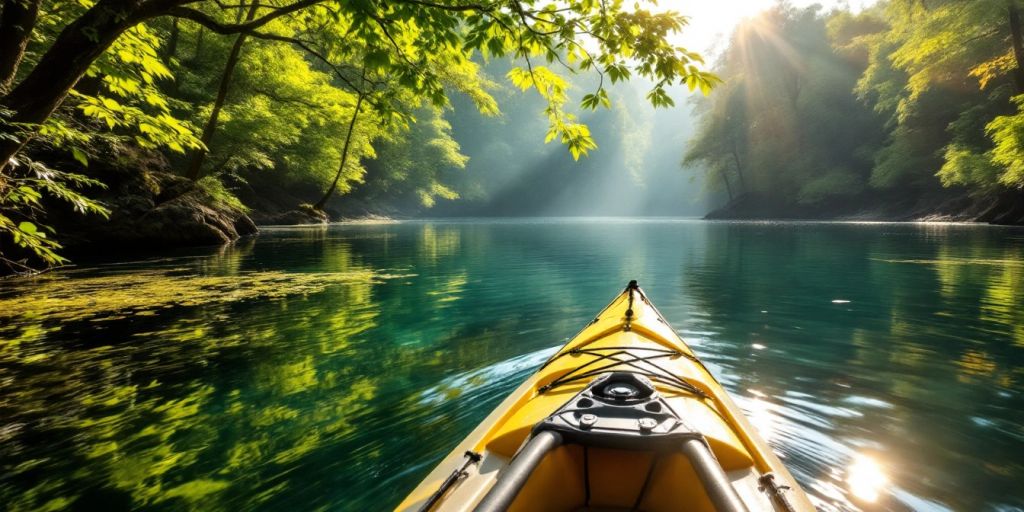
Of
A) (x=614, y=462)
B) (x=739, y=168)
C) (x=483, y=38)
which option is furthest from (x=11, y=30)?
(x=739, y=168)

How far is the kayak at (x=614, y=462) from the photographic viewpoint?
5.27ft

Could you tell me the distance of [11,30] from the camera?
374 cm

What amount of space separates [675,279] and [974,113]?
25.3 meters

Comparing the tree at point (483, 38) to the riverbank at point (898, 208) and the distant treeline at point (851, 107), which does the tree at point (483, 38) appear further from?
the riverbank at point (898, 208)

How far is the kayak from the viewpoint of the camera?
5.27 ft

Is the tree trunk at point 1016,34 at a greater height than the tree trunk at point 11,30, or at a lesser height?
greater

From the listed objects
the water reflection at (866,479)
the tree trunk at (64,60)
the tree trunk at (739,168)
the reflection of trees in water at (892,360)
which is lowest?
the water reflection at (866,479)

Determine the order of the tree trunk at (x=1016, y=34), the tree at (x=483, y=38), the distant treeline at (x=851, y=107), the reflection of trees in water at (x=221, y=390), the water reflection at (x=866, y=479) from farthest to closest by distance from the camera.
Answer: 1. the distant treeline at (x=851, y=107)
2. the tree trunk at (x=1016, y=34)
3. the tree at (x=483, y=38)
4. the reflection of trees in water at (x=221, y=390)
5. the water reflection at (x=866, y=479)

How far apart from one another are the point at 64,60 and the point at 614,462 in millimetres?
4729

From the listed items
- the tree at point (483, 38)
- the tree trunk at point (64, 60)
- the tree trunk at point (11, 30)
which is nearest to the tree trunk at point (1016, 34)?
the tree at point (483, 38)

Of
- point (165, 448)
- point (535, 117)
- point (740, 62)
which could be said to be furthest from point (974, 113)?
point (535, 117)

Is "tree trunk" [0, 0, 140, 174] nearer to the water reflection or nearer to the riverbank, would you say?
the water reflection

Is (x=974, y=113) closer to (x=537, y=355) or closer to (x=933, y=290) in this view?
(x=933, y=290)

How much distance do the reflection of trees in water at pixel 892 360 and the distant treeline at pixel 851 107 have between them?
15736mm
